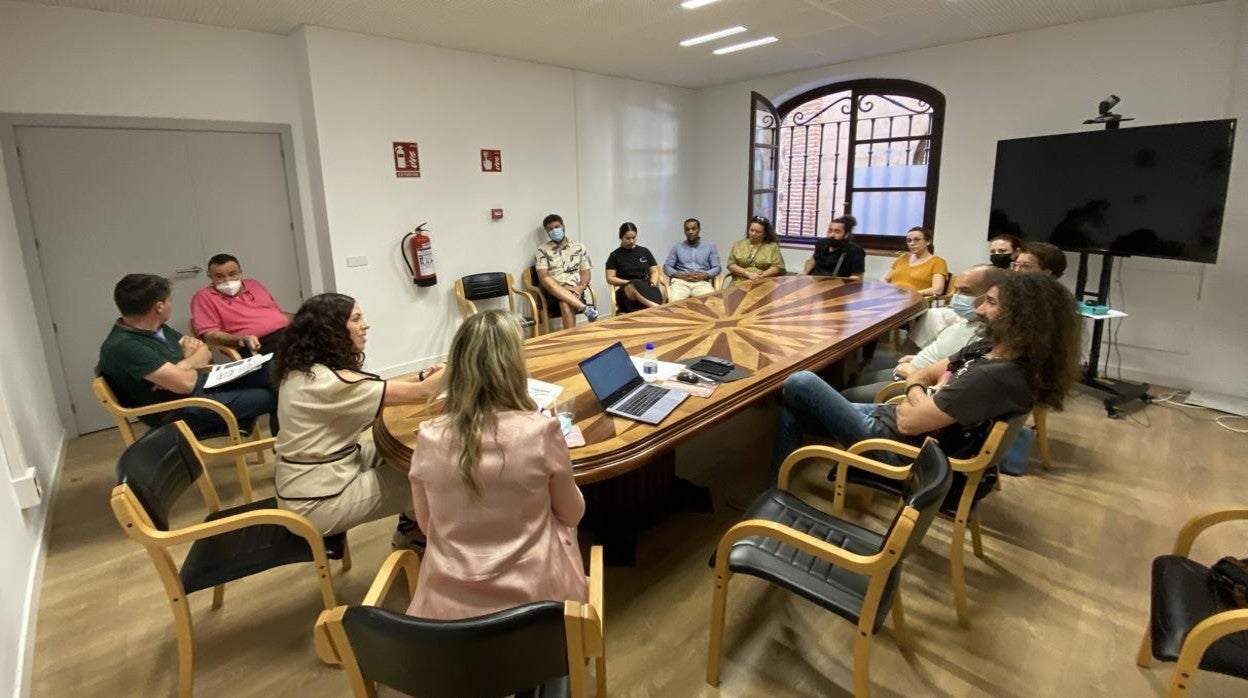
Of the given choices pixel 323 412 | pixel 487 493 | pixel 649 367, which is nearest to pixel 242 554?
pixel 323 412

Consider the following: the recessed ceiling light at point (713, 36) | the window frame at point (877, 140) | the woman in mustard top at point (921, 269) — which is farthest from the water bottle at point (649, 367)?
the window frame at point (877, 140)

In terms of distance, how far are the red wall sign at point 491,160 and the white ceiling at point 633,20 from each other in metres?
0.77

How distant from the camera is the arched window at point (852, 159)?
17.9 feet

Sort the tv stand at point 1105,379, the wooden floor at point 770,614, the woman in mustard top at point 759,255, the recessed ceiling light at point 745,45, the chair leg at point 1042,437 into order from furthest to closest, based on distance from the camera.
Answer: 1. the woman in mustard top at point 759,255
2. the recessed ceiling light at point 745,45
3. the tv stand at point 1105,379
4. the chair leg at point 1042,437
5. the wooden floor at point 770,614

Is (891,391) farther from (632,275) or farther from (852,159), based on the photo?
(852,159)

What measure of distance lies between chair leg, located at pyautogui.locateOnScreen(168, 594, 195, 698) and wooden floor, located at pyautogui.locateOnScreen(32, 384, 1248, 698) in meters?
0.12

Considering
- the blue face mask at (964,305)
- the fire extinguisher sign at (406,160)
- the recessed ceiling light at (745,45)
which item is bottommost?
the blue face mask at (964,305)

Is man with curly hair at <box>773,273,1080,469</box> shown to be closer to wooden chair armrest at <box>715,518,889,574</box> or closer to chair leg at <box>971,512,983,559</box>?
chair leg at <box>971,512,983,559</box>

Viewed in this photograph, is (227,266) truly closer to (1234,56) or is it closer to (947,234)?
(947,234)

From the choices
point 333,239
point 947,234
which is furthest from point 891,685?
point 947,234

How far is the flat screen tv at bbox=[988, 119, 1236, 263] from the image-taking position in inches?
138

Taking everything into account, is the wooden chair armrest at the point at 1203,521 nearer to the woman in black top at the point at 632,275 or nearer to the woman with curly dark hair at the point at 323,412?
the woman with curly dark hair at the point at 323,412

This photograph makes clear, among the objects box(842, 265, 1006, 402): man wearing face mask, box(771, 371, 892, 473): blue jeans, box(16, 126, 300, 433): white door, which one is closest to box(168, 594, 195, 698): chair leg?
box(771, 371, 892, 473): blue jeans

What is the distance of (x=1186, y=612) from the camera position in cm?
146
